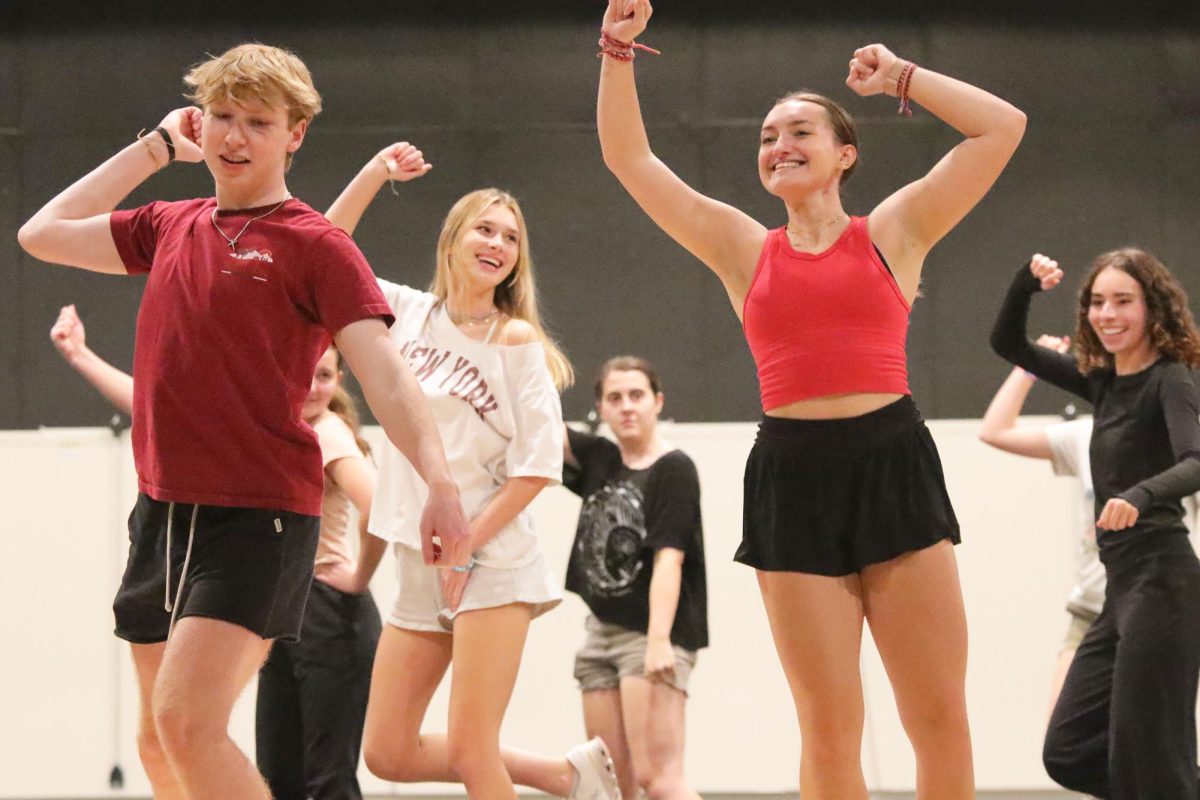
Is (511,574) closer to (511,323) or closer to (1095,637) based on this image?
(511,323)

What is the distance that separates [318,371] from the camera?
138 inches

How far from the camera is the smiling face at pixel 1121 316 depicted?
338cm

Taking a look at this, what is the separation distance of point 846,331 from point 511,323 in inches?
40.4

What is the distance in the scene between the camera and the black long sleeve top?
3.10m

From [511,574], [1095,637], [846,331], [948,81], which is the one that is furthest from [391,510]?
[1095,637]

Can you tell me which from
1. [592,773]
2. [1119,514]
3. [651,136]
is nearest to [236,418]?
[592,773]

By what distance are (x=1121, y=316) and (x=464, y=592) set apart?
1732mm

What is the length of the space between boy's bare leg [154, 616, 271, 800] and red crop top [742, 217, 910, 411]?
0.98m

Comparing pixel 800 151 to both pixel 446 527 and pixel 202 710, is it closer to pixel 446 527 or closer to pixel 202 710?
pixel 446 527

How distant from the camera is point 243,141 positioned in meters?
2.21

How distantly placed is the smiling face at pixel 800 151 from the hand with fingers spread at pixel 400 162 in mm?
857

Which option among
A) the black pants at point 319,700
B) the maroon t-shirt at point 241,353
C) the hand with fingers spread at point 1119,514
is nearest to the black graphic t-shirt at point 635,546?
the black pants at point 319,700

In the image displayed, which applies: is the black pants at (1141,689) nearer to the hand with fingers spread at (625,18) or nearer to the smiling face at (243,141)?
the hand with fingers spread at (625,18)

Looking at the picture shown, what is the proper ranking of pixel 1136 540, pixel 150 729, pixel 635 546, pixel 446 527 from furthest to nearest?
1. pixel 635 546
2. pixel 1136 540
3. pixel 150 729
4. pixel 446 527
